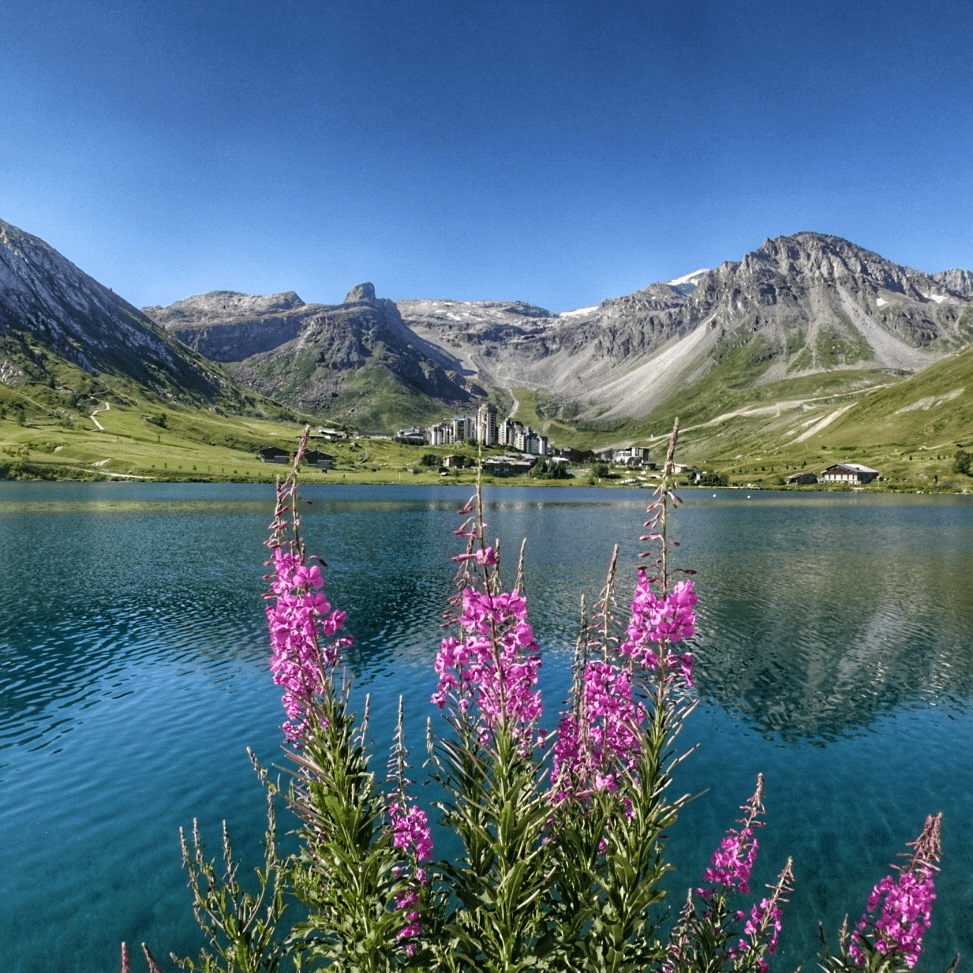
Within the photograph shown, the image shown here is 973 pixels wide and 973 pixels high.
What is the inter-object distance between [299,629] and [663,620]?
13.3ft

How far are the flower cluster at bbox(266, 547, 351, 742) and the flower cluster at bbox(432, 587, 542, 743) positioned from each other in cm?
130

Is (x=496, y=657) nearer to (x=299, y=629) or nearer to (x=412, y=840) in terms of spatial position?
(x=299, y=629)

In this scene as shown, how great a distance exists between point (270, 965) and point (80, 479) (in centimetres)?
22516

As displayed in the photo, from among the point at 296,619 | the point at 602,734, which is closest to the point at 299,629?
the point at 296,619

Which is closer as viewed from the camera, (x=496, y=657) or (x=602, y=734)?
(x=496, y=657)

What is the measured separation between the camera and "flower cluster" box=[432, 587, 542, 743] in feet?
21.6

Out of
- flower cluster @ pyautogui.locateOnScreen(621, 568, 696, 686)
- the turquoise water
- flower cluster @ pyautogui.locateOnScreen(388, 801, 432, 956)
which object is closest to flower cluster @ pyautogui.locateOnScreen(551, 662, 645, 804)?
flower cluster @ pyautogui.locateOnScreen(621, 568, 696, 686)

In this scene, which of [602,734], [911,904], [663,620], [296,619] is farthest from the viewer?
[911,904]

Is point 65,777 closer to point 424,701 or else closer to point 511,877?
point 424,701

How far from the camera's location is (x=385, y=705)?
3250cm

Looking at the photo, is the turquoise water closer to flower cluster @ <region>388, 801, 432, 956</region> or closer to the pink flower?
flower cluster @ <region>388, 801, 432, 956</region>

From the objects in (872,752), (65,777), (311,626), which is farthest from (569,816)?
(872,752)

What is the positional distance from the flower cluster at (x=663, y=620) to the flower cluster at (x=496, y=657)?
1296 mm

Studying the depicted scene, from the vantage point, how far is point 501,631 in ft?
22.6
